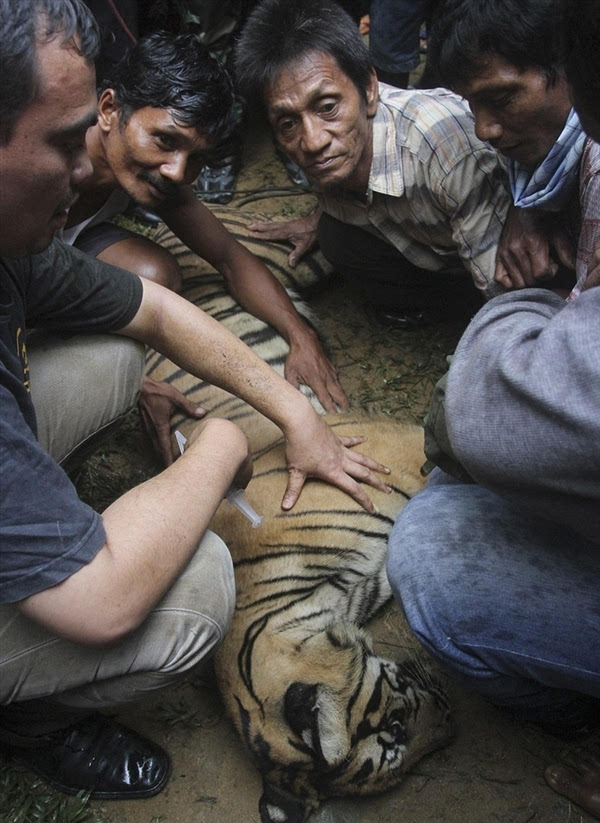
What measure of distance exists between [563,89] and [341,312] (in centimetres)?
194

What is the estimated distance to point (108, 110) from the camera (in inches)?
119

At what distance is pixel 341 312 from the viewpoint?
13.6 feet

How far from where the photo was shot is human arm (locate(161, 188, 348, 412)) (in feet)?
11.1

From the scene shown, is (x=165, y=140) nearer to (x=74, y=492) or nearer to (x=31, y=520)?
(x=74, y=492)

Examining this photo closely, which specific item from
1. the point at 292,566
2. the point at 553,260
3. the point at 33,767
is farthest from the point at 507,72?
the point at 33,767

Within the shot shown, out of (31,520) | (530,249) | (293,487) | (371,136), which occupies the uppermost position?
(371,136)

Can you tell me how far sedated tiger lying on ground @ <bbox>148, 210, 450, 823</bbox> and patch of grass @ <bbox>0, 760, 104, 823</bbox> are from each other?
0.52 m

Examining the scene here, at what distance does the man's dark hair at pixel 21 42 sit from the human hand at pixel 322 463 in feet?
4.38

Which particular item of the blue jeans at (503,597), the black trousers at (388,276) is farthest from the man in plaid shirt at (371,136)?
the blue jeans at (503,597)

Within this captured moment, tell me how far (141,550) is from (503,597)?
897 millimetres

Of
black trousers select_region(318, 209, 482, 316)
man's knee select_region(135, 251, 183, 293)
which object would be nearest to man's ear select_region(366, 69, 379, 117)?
black trousers select_region(318, 209, 482, 316)

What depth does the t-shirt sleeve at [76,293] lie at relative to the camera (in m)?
2.32

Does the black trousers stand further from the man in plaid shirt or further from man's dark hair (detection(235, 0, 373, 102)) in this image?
man's dark hair (detection(235, 0, 373, 102))

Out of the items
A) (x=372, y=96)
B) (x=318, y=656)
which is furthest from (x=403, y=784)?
(x=372, y=96)
